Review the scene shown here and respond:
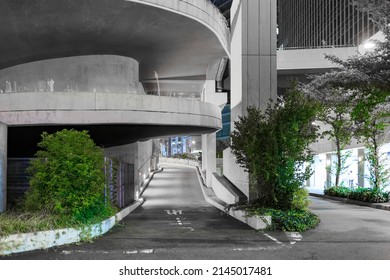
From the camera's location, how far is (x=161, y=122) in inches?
910

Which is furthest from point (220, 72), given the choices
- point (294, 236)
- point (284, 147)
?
point (294, 236)

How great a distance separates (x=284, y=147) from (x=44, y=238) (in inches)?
330

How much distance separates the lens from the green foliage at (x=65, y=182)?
12.1 m

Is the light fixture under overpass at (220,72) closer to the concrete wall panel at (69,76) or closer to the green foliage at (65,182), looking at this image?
the concrete wall panel at (69,76)

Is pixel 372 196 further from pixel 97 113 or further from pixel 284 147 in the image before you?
pixel 97 113

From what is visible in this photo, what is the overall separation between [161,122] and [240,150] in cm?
807

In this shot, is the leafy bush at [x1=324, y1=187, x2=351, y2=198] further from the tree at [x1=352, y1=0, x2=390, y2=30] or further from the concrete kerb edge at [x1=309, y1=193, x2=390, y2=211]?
the tree at [x1=352, y1=0, x2=390, y2=30]

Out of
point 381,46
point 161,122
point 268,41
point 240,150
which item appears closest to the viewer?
point 240,150

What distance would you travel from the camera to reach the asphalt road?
995 cm

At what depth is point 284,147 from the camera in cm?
1474

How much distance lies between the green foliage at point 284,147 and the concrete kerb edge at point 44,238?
19.6ft

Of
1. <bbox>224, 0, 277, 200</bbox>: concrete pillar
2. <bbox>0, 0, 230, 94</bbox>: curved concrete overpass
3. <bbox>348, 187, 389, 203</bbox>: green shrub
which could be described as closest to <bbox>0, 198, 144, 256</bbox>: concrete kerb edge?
<bbox>224, 0, 277, 200</bbox>: concrete pillar
